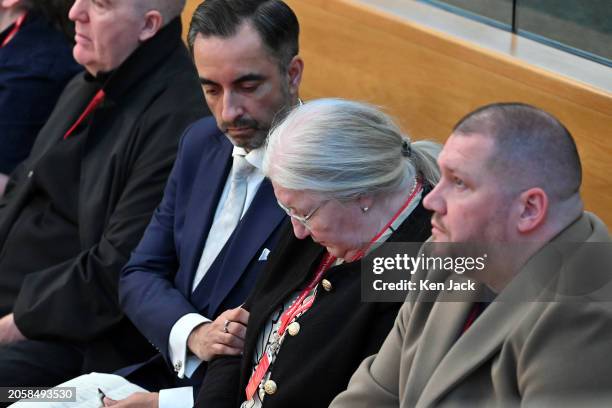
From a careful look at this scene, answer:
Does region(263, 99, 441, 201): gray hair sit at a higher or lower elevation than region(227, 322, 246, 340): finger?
higher

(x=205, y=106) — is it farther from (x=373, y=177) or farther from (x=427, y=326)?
(x=427, y=326)

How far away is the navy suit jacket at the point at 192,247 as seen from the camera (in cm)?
292

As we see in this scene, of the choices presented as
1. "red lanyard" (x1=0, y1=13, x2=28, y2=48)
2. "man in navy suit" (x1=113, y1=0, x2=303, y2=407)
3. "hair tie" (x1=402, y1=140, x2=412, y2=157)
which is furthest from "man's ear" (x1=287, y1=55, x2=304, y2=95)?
"red lanyard" (x1=0, y1=13, x2=28, y2=48)

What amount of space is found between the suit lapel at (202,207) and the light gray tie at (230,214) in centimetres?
3

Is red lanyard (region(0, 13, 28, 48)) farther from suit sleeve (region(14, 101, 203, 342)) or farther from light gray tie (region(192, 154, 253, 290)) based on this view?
light gray tie (region(192, 154, 253, 290))

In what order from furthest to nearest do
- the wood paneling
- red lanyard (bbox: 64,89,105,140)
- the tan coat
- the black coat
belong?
red lanyard (bbox: 64,89,105,140)
the wood paneling
the black coat
the tan coat

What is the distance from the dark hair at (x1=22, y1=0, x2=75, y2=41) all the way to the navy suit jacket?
4.08 ft

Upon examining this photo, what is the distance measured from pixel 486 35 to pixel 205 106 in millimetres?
963

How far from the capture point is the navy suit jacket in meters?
2.92

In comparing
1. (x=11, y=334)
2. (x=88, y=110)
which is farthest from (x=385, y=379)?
(x=88, y=110)

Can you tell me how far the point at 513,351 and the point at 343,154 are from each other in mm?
703

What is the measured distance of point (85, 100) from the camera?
12.7 ft

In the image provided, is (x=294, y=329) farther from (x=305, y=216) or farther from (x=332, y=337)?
(x=305, y=216)

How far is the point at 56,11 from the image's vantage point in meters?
4.24
